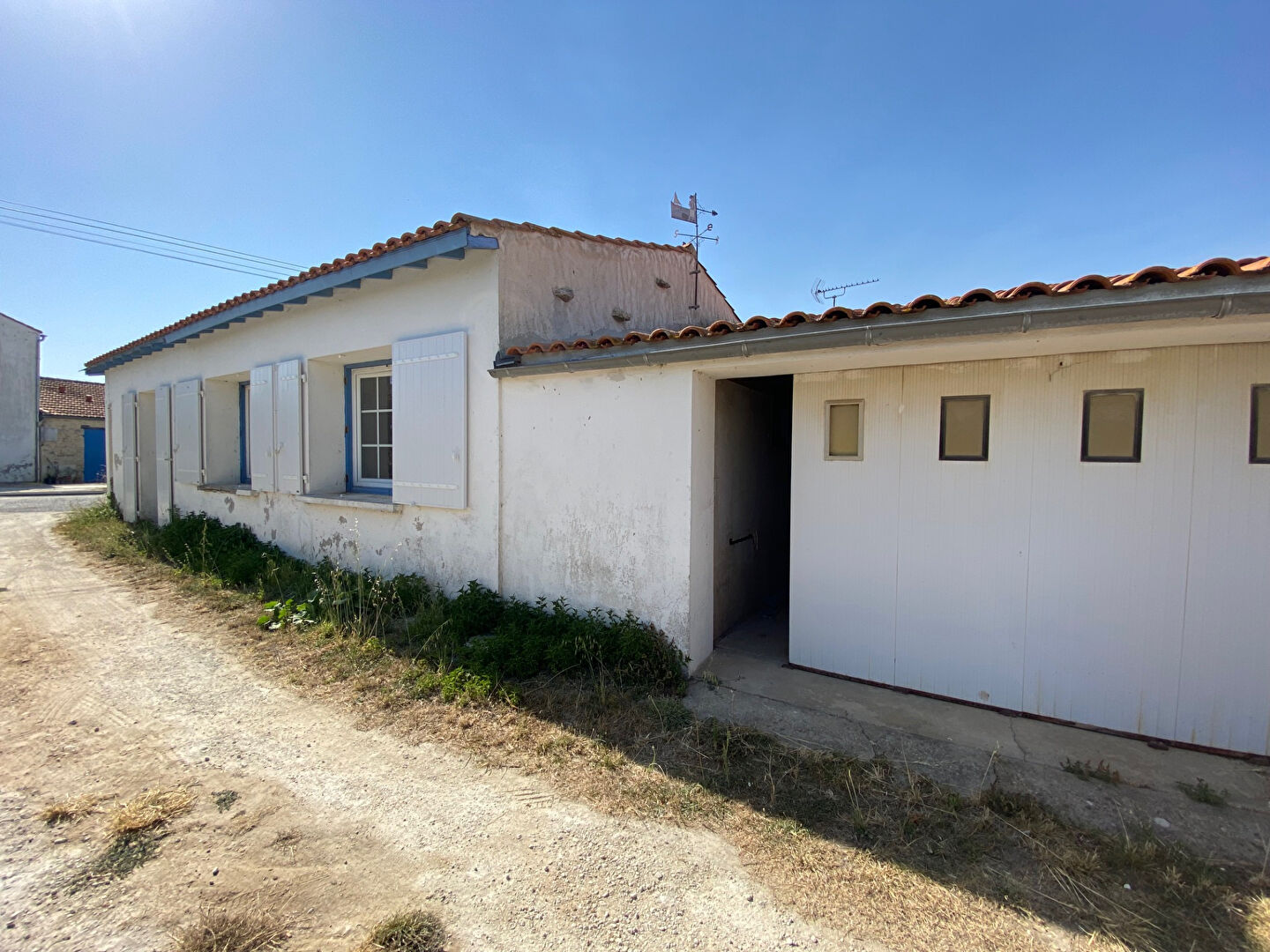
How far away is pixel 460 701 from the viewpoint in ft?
12.5

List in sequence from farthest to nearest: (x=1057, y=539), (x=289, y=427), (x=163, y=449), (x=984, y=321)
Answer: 1. (x=163, y=449)
2. (x=289, y=427)
3. (x=1057, y=539)
4. (x=984, y=321)

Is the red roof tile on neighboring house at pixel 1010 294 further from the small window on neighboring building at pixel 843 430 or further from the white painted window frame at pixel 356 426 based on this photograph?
the white painted window frame at pixel 356 426

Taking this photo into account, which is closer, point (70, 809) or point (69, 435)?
point (70, 809)

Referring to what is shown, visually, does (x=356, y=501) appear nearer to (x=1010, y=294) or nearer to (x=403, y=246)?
(x=403, y=246)

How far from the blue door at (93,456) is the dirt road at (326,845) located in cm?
2711

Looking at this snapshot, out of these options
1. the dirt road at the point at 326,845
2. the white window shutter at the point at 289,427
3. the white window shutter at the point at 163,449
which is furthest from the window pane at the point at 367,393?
the white window shutter at the point at 163,449

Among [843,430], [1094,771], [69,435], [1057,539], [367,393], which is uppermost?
[367,393]

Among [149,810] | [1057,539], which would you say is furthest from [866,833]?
[149,810]

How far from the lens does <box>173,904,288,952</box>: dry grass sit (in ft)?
6.47

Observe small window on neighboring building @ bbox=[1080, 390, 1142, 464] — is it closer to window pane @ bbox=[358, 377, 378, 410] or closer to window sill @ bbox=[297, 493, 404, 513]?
window sill @ bbox=[297, 493, 404, 513]

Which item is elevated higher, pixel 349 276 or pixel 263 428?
pixel 349 276

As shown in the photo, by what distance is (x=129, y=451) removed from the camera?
37.4 ft

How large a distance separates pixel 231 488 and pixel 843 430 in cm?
852

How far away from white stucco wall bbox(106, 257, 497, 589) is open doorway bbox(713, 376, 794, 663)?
207 cm
